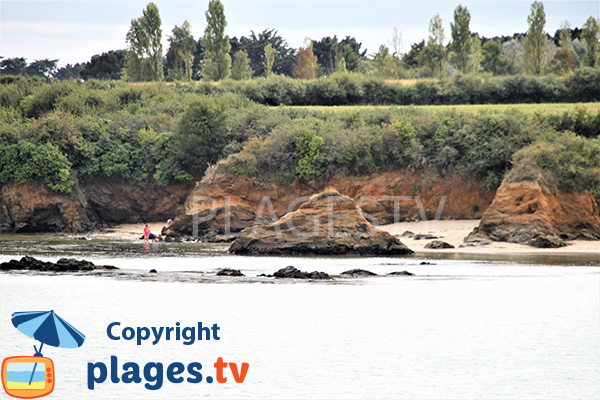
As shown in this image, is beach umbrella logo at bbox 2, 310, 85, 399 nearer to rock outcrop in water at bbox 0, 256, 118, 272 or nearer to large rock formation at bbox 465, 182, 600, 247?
rock outcrop in water at bbox 0, 256, 118, 272

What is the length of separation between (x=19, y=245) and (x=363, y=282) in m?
21.2

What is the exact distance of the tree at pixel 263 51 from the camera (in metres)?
110

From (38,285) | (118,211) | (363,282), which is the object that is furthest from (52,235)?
(363,282)

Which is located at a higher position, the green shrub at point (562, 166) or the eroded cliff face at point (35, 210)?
the green shrub at point (562, 166)

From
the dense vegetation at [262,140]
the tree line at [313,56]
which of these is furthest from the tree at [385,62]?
the dense vegetation at [262,140]

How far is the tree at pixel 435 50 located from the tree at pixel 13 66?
5817 cm

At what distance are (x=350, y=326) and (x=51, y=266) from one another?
12972 mm

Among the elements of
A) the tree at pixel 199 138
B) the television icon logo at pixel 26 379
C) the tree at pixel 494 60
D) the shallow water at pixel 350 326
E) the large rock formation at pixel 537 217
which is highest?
the tree at pixel 494 60

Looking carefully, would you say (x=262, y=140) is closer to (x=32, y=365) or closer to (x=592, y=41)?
(x=32, y=365)

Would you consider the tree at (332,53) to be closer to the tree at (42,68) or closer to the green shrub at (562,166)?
the tree at (42,68)

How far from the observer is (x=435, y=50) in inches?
3280

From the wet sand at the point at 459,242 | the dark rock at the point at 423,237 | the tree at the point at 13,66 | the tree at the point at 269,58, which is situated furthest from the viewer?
the tree at the point at 13,66

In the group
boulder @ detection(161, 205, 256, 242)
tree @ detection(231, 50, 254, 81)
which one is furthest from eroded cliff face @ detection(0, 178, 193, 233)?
tree @ detection(231, 50, 254, 81)

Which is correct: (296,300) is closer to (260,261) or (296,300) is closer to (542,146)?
(260,261)
